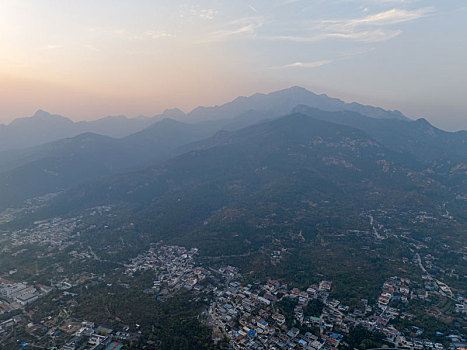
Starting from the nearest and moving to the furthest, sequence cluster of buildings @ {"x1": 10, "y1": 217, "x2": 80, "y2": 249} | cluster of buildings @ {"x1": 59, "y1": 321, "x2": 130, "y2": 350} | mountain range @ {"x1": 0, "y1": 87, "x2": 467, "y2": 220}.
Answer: cluster of buildings @ {"x1": 59, "y1": 321, "x2": 130, "y2": 350}, cluster of buildings @ {"x1": 10, "y1": 217, "x2": 80, "y2": 249}, mountain range @ {"x1": 0, "y1": 87, "x2": 467, "y2": 220}

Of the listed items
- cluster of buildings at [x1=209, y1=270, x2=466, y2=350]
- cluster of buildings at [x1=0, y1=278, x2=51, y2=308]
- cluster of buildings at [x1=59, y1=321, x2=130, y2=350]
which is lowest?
cluster of buildings at [x1=209, y1=270, x2=466, y2=350]

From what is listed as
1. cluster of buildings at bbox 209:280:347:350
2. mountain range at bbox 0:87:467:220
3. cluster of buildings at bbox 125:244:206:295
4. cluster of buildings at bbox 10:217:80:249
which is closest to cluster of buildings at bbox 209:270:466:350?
cluster of buildings at bbox 209:280:347:350

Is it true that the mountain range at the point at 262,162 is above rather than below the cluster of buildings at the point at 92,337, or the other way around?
above

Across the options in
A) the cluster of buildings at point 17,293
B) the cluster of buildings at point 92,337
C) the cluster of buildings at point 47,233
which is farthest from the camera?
the cluster of buildings at point 47,233

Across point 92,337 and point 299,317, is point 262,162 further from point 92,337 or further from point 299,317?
point 92,337

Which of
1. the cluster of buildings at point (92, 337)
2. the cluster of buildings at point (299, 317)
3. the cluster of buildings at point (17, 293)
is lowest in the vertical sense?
the cluster of buildings at point (299, 317)

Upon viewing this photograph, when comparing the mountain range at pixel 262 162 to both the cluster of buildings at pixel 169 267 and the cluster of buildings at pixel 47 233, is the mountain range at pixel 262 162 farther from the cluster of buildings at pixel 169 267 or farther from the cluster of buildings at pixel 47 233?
the cluster of buildings at pixel 169 267

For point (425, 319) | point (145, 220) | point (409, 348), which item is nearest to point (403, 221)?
point (425, 319)

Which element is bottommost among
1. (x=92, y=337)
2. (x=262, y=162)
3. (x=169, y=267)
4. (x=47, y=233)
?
(x=169, y=267)

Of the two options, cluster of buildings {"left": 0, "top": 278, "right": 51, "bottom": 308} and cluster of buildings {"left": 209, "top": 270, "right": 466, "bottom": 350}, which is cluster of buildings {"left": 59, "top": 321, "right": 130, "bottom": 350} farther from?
cluster of buildings {"left": 209, "top": 270, "right": 466, "bottom": 350}

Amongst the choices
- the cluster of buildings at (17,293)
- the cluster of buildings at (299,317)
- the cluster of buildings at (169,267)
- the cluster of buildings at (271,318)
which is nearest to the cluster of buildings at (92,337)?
the cluster of buildings at (169,267)

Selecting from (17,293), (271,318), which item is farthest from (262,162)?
(17,293)
